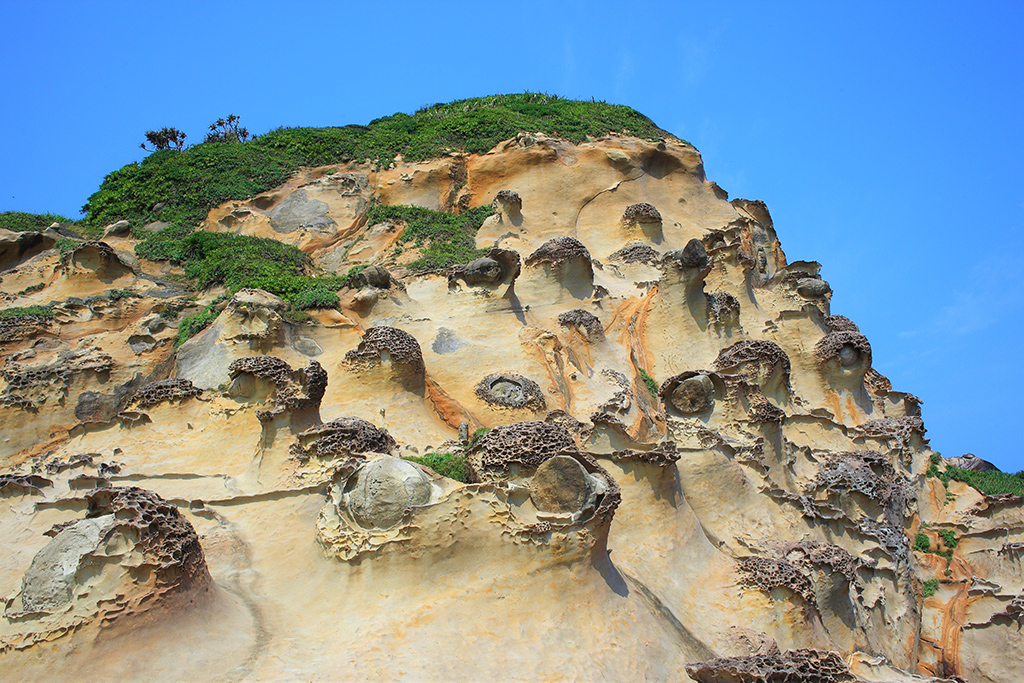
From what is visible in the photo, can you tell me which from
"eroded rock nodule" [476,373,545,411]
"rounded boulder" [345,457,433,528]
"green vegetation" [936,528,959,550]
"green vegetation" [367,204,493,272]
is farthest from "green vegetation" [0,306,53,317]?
"green vegetation" [936,528,959,550]

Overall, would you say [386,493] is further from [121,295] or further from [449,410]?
[121,295]

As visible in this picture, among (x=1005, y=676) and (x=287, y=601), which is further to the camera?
(x=1005, y=676)

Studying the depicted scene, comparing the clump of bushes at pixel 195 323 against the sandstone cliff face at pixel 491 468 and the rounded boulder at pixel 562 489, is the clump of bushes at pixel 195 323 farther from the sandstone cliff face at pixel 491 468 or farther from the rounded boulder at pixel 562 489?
the rounded boulder at pixel 562 489

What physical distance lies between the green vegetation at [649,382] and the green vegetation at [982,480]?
266 inches

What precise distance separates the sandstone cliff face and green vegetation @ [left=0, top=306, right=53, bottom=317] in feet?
0.62

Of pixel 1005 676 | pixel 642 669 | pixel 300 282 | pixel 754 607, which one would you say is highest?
pixel 300 282

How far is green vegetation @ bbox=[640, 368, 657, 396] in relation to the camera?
13.7 metres

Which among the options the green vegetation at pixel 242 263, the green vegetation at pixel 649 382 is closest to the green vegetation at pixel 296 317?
the green vegetation at pixel 242 263

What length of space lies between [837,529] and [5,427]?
38.6 ft

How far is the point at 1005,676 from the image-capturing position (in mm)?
11750

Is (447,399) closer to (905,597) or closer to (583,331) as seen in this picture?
(583,331)

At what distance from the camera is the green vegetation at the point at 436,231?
15.9m

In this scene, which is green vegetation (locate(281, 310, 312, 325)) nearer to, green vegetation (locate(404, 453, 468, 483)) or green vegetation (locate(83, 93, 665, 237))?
green vegetation (locate(404, 453, 468, 483))

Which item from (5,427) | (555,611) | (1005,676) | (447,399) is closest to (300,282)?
(447,399)
